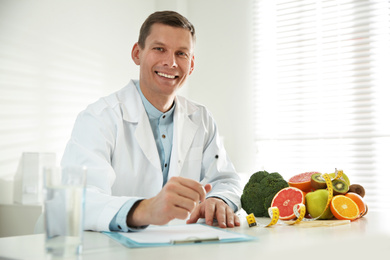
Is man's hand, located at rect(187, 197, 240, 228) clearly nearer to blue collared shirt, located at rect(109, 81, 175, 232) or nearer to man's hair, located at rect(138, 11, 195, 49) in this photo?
blue collared shirt, located at rect(109, 81, 175, 232)

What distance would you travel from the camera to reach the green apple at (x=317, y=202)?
1397 mm

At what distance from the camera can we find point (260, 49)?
14.2 ft

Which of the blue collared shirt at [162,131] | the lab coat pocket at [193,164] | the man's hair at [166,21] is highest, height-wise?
the man's hair at [166,21]

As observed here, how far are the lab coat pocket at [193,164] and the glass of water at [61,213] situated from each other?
1256mm

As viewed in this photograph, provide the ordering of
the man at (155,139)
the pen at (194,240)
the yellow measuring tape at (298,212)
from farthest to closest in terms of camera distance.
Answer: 1. the man at (155,139)
2. the yellow measuring tape at (298,212)
3. the pen at (194,240)

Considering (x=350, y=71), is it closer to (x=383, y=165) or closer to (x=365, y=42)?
(x=365, y=42)

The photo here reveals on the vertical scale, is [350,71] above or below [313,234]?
above

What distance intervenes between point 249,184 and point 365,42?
2740 mm

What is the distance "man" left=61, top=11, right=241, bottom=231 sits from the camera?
1.58m

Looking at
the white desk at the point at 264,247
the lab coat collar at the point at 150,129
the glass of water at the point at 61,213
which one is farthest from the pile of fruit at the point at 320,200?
the glass of water at the point at 61,213

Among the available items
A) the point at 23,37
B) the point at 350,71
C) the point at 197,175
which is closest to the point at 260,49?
the point at 350,71

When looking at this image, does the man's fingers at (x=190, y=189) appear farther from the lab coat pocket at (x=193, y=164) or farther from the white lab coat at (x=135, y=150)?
the lab coat pocket at (x=193, y=164)

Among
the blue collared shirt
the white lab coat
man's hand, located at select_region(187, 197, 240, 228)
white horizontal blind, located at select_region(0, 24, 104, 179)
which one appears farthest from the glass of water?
white horizontal blind, located at select_region(0, 24, 104, 179)

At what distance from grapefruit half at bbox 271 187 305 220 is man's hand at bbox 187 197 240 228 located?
149 mm
